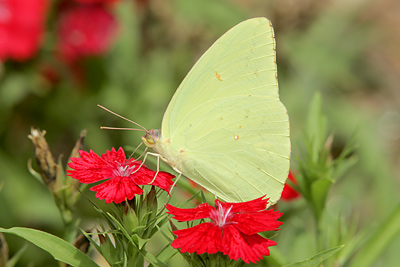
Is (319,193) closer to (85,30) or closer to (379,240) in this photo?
(379,240)

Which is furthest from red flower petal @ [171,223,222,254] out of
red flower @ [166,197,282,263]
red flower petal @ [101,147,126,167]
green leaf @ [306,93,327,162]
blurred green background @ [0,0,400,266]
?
blurred green background @ [0,0,400,266]

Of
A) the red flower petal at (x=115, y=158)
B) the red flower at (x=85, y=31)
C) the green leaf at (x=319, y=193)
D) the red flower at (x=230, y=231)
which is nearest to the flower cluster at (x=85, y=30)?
the red flower at (x=85, y=31)

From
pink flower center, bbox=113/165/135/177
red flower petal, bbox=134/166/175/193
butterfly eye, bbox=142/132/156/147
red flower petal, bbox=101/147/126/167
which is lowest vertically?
red flower petal, bbox=134/166/175/193

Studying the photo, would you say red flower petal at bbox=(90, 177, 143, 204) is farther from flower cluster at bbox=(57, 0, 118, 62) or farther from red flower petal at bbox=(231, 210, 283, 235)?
flower cluster at bbox=(57, 0, 118, 62)

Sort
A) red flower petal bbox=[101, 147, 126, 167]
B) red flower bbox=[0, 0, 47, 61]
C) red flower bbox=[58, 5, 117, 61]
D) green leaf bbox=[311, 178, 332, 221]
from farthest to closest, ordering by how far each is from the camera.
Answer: red flower bbox=[58, 5, 117, 61] < red flower bbox=[0, 0, 47, 61] < green leaf bbox=[311, 178, 332, 221] < red flower petal bbox=[101, 147, 126, 167]

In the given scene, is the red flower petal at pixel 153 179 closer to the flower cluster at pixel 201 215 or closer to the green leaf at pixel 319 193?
the flower cluster at pixel 201 215

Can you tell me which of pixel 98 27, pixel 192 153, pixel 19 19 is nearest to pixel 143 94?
pixel 98 27
